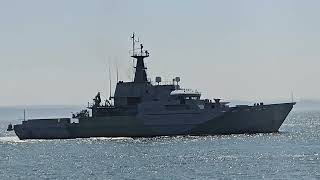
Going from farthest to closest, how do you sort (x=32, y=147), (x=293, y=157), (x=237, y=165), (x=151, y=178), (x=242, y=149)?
(x=32, y=147) → (x=242, y=149) → (x=293, y=157) → (x=237, y=165) → (x=151, y=178)

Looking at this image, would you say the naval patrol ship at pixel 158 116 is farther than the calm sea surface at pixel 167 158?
Yes

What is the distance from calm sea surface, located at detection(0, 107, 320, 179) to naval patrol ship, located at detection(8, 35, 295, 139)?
2.31 meters

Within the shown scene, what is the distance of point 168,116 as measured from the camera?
10288 cm

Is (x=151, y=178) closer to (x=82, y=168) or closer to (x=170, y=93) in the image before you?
(x=82, y=168)

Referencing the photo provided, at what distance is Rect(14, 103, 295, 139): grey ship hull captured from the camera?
336 ft

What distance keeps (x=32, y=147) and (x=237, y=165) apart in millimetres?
34866

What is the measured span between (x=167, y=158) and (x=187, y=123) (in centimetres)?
2769

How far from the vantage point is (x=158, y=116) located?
103 meters

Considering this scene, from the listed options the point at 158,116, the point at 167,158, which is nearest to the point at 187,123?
the point at 158,116

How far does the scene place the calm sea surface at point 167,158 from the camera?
6381 cm

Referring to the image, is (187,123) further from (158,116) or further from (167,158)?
(167,158)

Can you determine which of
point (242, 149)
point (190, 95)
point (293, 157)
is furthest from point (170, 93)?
point (293, 157)

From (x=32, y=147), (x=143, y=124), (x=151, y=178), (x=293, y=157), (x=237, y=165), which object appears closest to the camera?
(x=151, y=178)

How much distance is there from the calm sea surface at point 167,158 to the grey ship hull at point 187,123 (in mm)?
2123
